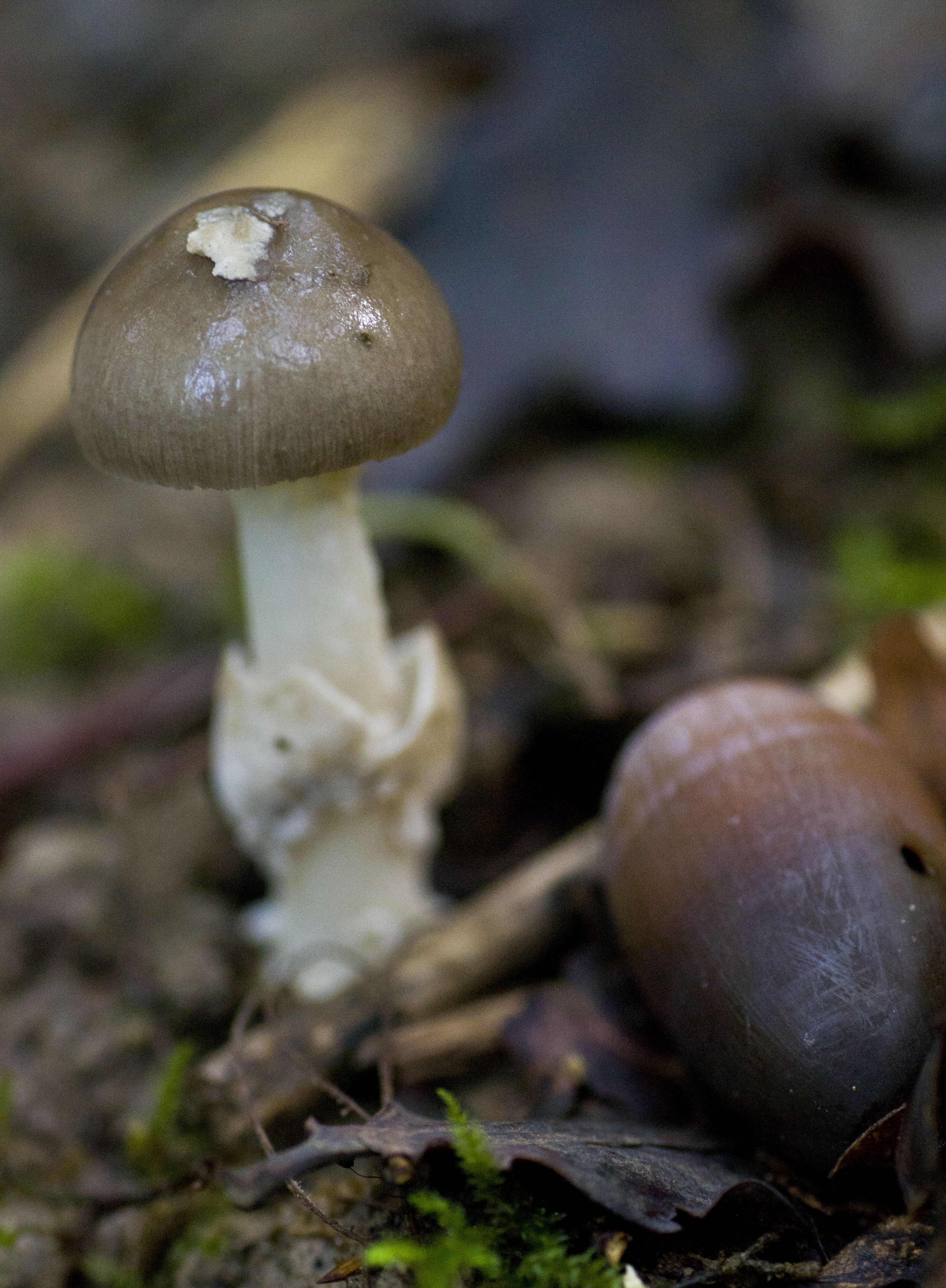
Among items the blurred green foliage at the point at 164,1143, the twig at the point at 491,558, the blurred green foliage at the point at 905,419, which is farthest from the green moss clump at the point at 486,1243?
the blurred green foliage at the point at 905,419

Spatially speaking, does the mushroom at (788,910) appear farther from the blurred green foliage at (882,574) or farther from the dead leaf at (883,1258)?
the blurred green foliage at (882,574)

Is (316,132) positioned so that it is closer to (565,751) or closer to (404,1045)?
(565,751)

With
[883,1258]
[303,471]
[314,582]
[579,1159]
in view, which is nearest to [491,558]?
[314,582]

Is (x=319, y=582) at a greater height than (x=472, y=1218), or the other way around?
(x=319, y=582)

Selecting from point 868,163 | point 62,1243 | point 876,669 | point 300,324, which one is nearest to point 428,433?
point 300,324

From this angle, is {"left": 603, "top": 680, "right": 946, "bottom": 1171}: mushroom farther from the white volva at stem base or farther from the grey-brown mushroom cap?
the grey-brown mushroom cap

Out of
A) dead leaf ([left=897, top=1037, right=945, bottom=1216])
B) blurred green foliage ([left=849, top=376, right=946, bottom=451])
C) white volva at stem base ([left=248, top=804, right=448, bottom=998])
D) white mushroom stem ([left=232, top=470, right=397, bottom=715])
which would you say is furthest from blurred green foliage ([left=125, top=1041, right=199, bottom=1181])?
blurred green foliage ([left=849, top=376, right=946, bottom=451])
